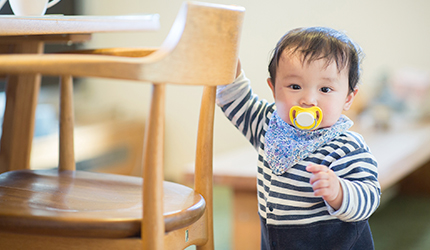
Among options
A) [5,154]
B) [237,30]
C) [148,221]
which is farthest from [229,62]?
[5,154]

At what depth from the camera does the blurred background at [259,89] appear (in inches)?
112

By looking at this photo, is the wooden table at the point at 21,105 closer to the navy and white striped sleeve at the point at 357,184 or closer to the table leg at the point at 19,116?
the table leg at the point at 19,116

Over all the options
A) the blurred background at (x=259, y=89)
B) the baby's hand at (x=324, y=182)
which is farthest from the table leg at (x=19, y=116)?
the blurred background at (x=259, y=89)

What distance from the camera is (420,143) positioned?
2.42 meters

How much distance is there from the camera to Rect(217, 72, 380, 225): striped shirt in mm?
842

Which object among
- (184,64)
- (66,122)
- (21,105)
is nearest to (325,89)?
(184,64)

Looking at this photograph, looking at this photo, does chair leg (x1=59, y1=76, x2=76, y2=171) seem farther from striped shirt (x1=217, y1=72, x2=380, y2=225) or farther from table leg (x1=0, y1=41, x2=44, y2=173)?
striped shirt (x1=217, y1=72, x2=380, y2=225)

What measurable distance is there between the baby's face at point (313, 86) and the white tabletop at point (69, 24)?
0.33 metres

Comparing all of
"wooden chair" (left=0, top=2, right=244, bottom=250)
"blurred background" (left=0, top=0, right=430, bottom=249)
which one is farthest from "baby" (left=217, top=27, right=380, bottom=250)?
"blurred background" (left=0, top=0, right=430, bottom=249)

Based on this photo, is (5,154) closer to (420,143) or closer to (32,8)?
(32,8)

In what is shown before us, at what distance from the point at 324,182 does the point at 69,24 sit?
0.54 meters

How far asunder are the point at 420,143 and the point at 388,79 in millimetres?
794

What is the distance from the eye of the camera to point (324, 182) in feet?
2.60

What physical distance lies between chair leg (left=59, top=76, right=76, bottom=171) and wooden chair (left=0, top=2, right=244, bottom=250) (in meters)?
0.19
